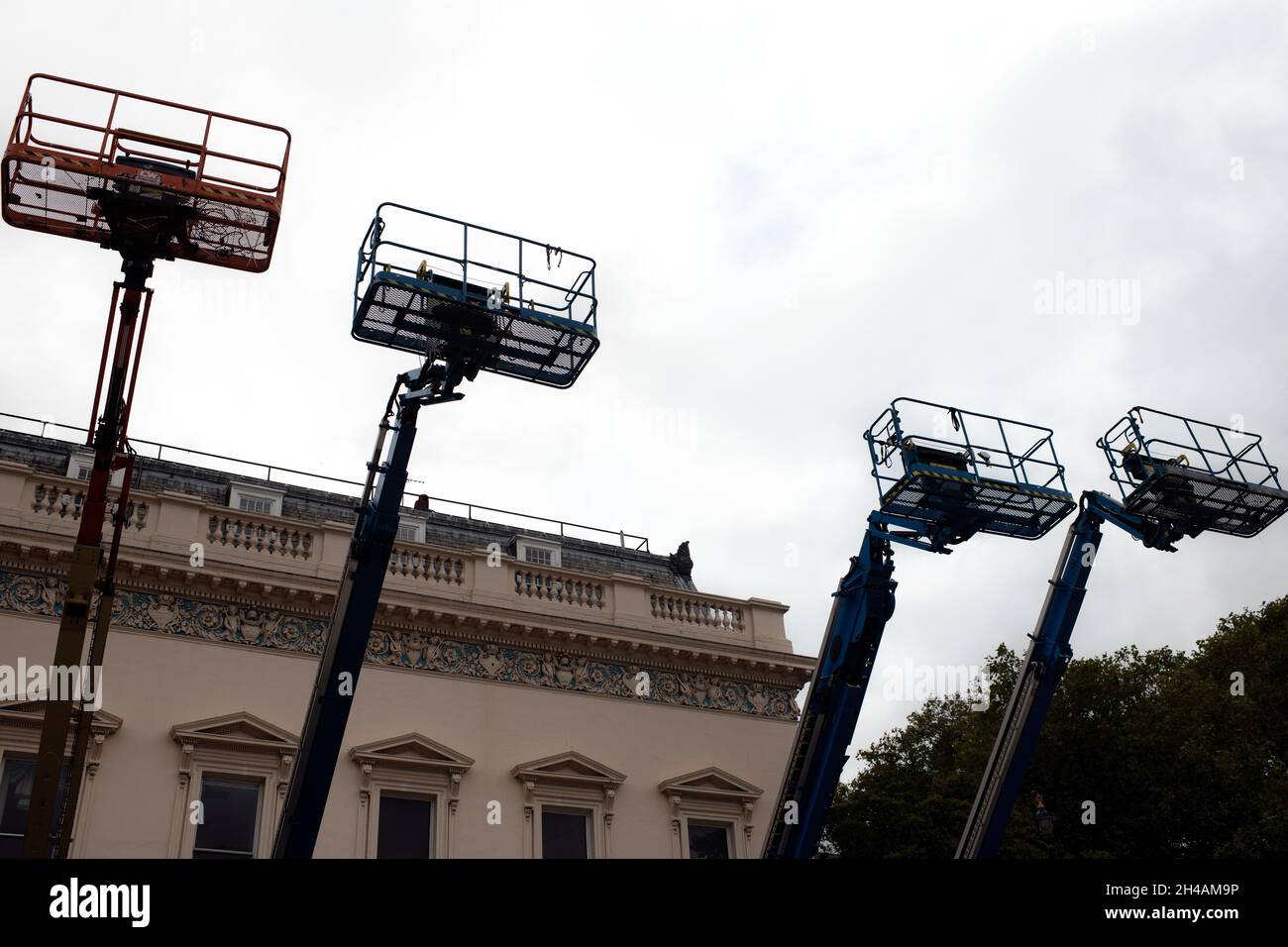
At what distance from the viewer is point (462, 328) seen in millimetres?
14477

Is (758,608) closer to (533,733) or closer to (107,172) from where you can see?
(533,733)

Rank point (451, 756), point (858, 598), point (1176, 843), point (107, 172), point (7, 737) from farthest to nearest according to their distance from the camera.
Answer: point (1176, 843), point (451, 756), point (858, 598), point (7, 737), point (107, 172)

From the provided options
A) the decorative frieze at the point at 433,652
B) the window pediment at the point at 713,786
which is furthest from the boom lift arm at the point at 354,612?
the window pediment at the point at 713,786

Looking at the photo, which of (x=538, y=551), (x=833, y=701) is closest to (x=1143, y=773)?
(x=538, y=551)

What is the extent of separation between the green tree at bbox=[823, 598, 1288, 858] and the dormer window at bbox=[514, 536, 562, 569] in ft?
32.3

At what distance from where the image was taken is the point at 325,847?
19.2 metres

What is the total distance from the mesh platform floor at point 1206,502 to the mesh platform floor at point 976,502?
1240 mm

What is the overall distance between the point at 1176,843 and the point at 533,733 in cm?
2131

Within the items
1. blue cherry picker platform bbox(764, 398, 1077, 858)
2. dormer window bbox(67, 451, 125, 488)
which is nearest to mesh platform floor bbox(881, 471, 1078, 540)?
blue cherry picker platform bbox(764, 398, 1077, 858)

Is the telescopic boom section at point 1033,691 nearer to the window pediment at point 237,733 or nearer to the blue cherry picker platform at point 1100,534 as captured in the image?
the blue cherry picker platform at point 1100,534

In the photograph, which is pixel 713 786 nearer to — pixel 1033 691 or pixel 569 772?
pixel 569 772

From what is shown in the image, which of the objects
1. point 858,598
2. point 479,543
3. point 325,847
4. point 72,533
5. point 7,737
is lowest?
point 325,847

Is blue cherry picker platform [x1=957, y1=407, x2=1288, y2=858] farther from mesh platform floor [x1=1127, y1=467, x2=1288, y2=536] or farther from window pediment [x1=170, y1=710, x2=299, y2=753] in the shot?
window pediment [x1=170, y1=710, x2=299, y2=753]
